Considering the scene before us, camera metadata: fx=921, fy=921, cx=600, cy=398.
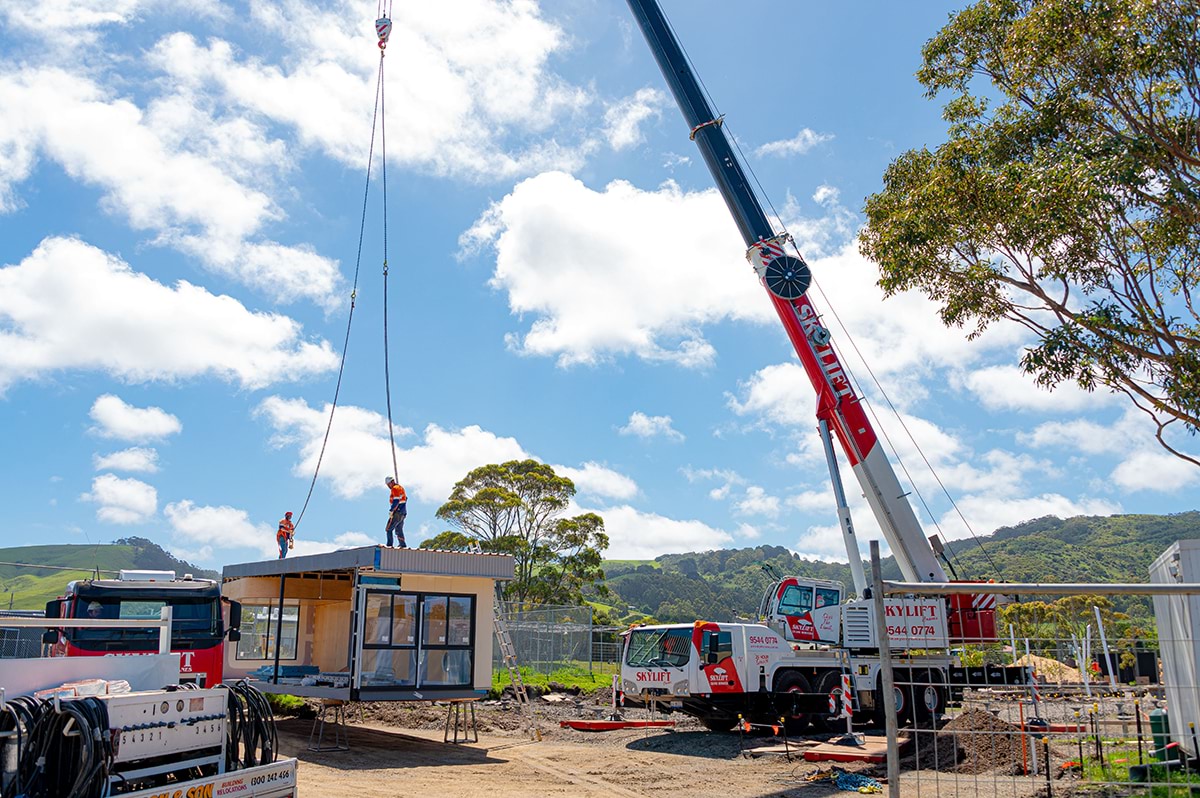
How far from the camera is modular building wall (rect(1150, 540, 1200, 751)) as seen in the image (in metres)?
9.66

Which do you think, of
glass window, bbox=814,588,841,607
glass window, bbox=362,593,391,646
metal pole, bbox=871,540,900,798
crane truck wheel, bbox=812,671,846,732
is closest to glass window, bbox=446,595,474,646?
glass window, bbox=362,593,391,646

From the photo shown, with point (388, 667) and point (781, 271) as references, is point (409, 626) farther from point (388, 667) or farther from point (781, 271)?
point (781, 271)

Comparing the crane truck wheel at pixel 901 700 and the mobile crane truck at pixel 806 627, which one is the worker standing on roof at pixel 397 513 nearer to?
the mobile crane truck at pixel 806 627

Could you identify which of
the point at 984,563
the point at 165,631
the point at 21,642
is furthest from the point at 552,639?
the point at 984,563

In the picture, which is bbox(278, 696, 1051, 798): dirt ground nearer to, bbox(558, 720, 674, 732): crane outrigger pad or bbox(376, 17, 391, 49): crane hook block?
bbox(558, 720, 674, 732): crane outrigger pad

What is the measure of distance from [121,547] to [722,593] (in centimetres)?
8649

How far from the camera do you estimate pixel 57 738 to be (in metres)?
6.10

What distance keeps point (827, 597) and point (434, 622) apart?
7.90 metres

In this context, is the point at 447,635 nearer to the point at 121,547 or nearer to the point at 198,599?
the point at 198,599

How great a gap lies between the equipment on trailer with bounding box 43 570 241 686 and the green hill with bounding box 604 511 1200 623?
61.3 m

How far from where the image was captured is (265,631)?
22453 millimetres

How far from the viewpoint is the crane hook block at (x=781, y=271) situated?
57.0ft

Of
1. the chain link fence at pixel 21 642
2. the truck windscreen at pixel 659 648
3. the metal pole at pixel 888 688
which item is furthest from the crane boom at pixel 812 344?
the chain link fence at pixel 21 642

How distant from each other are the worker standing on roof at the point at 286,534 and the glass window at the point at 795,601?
34.0ft
